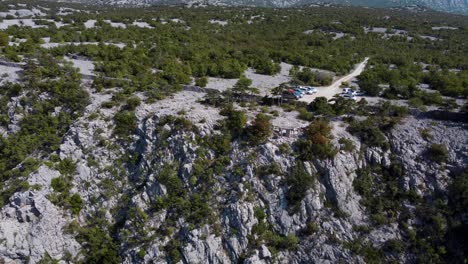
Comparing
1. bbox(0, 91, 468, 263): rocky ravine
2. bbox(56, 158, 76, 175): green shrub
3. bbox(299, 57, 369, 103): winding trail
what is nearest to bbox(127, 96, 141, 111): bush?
bbox(0, 91, 468, 263): rocky ravine

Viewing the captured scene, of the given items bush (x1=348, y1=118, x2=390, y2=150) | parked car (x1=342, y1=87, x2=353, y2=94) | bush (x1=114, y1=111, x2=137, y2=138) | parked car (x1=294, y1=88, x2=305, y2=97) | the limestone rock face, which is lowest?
the limestone rock face

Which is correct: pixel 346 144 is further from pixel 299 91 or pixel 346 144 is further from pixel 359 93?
pixel 359 93

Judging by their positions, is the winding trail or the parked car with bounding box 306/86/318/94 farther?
the parked car with bounding box 306/86/318/94

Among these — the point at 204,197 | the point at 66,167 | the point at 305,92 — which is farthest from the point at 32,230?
the point at 305,92

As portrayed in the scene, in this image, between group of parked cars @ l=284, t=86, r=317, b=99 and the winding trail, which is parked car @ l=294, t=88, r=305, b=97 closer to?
group of parked cars @ l=284, t=86, r=317, b=99

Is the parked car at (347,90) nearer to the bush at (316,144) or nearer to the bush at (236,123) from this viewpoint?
the bush at (316,144)

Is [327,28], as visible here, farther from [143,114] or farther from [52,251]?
[52,251]
